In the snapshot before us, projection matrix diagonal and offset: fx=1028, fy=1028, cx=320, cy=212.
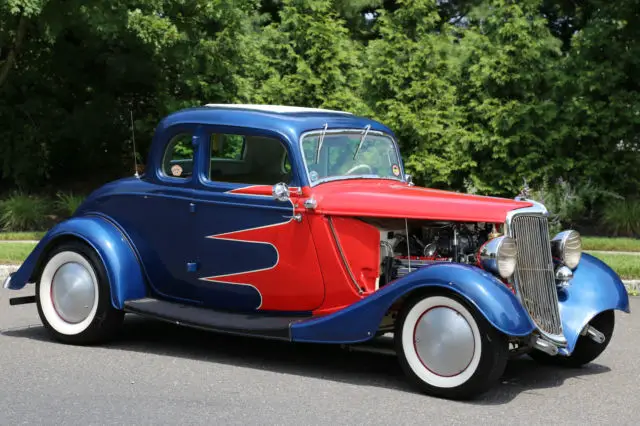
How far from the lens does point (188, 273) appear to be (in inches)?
323

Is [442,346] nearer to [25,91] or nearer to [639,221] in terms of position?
[639,221]

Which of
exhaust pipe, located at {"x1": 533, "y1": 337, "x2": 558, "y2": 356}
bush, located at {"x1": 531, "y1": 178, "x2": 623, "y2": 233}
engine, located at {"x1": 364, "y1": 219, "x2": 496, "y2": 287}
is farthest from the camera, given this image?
bush, located at {"x1": 531, "y1": 178, "x2": 623, "y2": 233}

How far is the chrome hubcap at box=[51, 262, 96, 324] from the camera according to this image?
27.5ft

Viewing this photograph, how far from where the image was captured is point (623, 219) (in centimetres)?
1759

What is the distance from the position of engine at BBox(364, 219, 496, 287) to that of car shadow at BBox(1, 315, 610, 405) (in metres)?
0.74

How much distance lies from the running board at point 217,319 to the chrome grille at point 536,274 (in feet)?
5.35

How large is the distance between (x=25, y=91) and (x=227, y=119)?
16332mm

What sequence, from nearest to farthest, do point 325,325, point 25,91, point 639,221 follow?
point 325,325 → point 639,221 → point 25,91

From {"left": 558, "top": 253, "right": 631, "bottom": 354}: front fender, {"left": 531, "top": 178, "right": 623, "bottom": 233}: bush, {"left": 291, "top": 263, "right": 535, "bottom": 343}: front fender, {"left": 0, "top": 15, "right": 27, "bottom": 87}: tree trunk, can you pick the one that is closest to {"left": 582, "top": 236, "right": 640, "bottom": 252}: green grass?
{"left": 531, "top": 178, "right": 623, "bottom": 233}: bush

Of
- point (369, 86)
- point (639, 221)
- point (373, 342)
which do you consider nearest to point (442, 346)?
point (373, 342)

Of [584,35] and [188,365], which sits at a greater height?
[584,35]

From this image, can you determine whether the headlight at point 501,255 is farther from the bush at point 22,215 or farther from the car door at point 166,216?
the bush at point 22,215

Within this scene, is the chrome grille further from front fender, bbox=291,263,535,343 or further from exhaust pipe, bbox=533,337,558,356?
front fender, bbox=291,263,535,343

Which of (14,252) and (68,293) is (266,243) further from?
(14,252)
